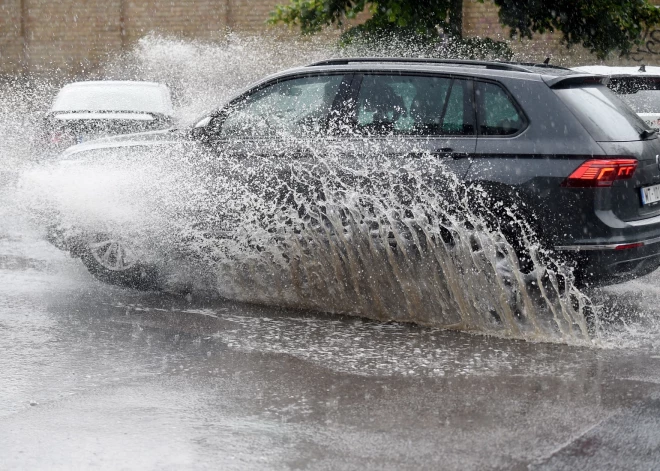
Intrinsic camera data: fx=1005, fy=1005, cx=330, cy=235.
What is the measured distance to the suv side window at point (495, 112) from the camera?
6641mm

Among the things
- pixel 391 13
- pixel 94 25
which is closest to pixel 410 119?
pixel 391 13

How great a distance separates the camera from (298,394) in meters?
5.07

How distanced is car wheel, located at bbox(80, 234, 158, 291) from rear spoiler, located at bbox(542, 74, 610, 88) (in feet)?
10.8

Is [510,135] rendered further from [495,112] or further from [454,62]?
[454,62]

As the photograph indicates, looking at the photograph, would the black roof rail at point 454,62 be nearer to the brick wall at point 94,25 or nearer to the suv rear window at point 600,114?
the suv rear window at point 600,114

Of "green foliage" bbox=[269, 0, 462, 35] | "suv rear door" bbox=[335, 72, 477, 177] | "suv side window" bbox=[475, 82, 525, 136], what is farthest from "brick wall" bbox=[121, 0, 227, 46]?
"suv side window" bbox=[475, 82, 525, 136]

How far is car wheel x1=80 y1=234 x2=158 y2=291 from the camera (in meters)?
7.73

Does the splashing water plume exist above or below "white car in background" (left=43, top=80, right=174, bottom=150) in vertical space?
below

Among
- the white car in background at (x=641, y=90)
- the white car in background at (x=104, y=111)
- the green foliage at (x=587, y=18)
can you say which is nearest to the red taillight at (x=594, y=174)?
the white car in background at (x=641, y=90)

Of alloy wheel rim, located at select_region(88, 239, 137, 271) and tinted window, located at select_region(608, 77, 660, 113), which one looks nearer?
alloy wheel rim, located at select_region(88, 239, 137, 271)

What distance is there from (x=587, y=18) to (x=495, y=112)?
9.43 metres

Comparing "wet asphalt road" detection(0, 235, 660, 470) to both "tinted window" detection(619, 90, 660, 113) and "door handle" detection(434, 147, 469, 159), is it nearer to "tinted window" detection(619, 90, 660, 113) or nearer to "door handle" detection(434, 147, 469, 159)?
"door handle" detection(434, 147, 469, 159)

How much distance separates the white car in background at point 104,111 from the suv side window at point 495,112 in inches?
242

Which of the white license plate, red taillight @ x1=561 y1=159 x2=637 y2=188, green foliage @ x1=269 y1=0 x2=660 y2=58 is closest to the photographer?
red taillight @ x1=561 y1=159 x2=637 y2=188
